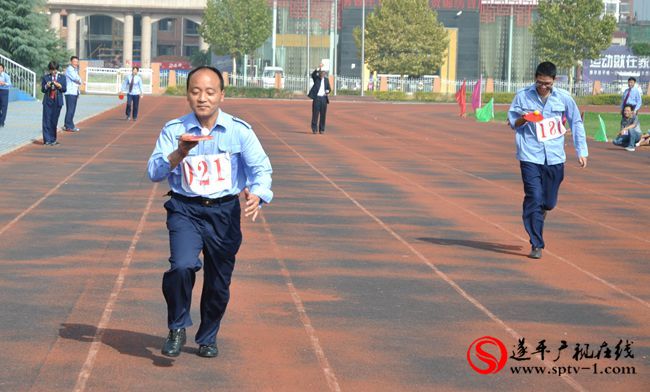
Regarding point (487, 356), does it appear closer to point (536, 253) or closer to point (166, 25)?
point (536, 253)

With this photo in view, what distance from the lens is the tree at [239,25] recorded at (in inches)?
3526

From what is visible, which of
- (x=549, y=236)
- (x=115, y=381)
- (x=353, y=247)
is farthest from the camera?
(x=549, y=236)

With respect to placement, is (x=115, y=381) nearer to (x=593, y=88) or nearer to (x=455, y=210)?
(x=455, y=210)

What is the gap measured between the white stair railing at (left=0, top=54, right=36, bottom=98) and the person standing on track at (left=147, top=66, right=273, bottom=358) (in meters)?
43.5

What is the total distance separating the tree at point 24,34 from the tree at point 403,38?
117 ft

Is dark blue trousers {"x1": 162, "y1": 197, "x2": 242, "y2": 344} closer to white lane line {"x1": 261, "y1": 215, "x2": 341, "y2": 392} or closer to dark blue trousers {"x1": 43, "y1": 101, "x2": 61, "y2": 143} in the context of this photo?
white lane line {"x1": 261, "y1": 215, "x2": 341, "y2": 392}

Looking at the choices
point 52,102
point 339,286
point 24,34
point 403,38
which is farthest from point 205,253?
point 403,38

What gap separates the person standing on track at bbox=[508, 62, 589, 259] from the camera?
38.3 ft

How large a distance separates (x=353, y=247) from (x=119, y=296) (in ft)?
11.1

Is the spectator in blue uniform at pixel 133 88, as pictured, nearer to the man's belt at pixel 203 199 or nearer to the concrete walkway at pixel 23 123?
the concrete walkway at pixel 23 123

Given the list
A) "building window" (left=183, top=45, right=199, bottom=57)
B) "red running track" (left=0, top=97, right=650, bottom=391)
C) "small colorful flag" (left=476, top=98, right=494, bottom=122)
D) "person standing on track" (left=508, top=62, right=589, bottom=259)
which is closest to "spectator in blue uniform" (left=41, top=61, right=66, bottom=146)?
"red running track" (left=0, top=97, right=650, bottom=391)

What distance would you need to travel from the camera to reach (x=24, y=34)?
52.3m

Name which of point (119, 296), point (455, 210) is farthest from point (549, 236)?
point (119, 296)

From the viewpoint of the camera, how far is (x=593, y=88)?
275 ft
